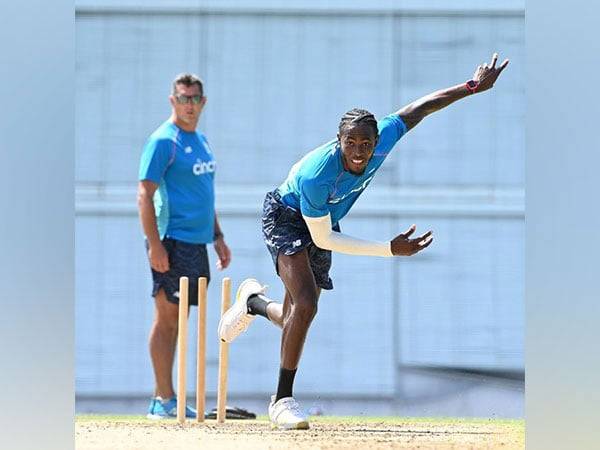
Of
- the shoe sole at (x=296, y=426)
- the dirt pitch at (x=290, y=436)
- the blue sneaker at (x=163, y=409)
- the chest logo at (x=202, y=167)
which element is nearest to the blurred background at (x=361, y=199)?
the chest logo at (x=202, y=167)

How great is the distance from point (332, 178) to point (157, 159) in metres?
1.81

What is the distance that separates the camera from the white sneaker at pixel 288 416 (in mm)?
5996

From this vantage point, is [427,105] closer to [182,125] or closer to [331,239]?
[331,239]

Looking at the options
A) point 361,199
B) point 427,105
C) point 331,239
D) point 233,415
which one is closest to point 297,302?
point 331,239

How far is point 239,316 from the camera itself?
668cm

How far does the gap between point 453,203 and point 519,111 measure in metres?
0.77

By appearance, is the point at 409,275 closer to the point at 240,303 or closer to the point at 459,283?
the point at 459,283

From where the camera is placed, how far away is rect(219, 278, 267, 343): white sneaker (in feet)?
21.9

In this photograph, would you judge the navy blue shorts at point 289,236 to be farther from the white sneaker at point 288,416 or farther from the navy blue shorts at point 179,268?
the navy blue shorts at point 179,268

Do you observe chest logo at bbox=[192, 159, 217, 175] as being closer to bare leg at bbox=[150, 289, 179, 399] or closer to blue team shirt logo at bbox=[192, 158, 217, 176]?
blue team shirt logo at bbox=[192, 158, 217, 176]

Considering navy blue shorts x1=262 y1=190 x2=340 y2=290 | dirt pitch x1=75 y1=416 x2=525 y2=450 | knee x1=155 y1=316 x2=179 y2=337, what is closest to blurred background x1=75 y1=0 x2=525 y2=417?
knee x1=155 y1=316 x2=179 y2=337

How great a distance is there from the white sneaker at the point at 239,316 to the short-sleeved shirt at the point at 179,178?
88 cm

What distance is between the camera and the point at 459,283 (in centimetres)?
948
